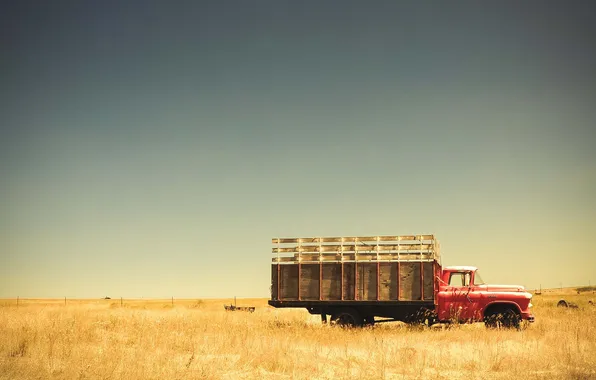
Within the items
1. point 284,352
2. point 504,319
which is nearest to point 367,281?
point 504,319

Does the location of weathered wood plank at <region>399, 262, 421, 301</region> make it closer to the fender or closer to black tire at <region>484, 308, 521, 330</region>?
the fender

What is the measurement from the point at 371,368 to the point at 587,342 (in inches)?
267

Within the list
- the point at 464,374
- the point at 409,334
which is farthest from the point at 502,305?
the point at 464,374

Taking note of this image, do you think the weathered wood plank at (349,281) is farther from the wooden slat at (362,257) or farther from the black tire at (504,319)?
the black tire at (504,319)

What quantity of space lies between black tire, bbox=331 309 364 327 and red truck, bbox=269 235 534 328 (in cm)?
4

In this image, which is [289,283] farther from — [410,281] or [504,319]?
[504,319]

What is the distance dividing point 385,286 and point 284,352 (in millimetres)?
7041

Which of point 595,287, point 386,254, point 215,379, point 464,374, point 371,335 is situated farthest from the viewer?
point 595,287

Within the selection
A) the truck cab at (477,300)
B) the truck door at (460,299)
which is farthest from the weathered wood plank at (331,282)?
the truck door at (460,299)

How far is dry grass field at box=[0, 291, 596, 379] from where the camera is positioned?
36.0 feet

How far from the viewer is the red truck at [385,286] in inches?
730

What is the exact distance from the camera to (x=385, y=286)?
19266 millimetres

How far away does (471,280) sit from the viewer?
18953 millimetres

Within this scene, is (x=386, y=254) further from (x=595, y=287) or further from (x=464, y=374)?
(x=595, y=287)
